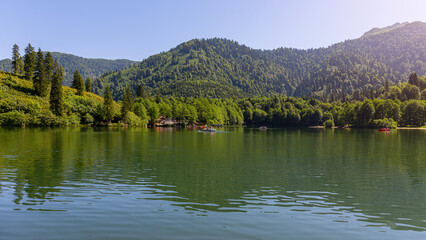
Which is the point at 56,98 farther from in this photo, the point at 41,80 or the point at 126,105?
the point at 126,105

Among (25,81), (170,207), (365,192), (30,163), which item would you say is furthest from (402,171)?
(25,81)

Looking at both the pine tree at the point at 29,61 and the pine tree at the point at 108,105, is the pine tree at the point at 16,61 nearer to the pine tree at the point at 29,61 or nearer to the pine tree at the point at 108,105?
the pine tree at the point at 29,61

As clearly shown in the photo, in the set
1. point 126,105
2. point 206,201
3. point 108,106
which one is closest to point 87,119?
point 108,106

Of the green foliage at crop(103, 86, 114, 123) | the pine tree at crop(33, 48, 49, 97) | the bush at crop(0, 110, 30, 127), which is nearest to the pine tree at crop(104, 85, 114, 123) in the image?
the green foliage at crop(103, 86, 114, 123)

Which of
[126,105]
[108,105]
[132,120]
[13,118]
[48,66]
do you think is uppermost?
[48,66]

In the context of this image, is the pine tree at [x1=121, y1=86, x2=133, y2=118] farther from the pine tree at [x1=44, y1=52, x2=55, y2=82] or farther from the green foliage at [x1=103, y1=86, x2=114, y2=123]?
the pine tree at [x1=44, y1=52, x2=55, y2=82]

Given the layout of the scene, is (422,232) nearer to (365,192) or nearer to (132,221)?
(365,192)

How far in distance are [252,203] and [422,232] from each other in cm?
999

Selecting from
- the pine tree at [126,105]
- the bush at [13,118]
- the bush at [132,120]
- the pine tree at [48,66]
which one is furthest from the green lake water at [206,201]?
the pine tree at [48,66]

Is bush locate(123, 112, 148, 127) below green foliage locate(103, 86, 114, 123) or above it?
below

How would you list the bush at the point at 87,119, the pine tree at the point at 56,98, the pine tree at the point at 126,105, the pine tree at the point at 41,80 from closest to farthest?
the pine tree at the point at 56,98 < the pine tree at the point at 41,80 < the bush at the point at 87,119 < the pine tree at the point at 126,105

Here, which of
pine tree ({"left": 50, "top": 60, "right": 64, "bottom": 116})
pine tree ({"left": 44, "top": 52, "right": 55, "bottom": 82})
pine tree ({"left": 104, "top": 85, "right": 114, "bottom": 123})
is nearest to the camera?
pine tree ({"left": 50, "top": 60, "right": 64, "bottom": 116})

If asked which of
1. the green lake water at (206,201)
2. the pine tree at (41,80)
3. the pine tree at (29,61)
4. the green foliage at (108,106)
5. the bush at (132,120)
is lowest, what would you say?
the green lake water at (206,201)

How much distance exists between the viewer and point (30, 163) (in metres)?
37.0
